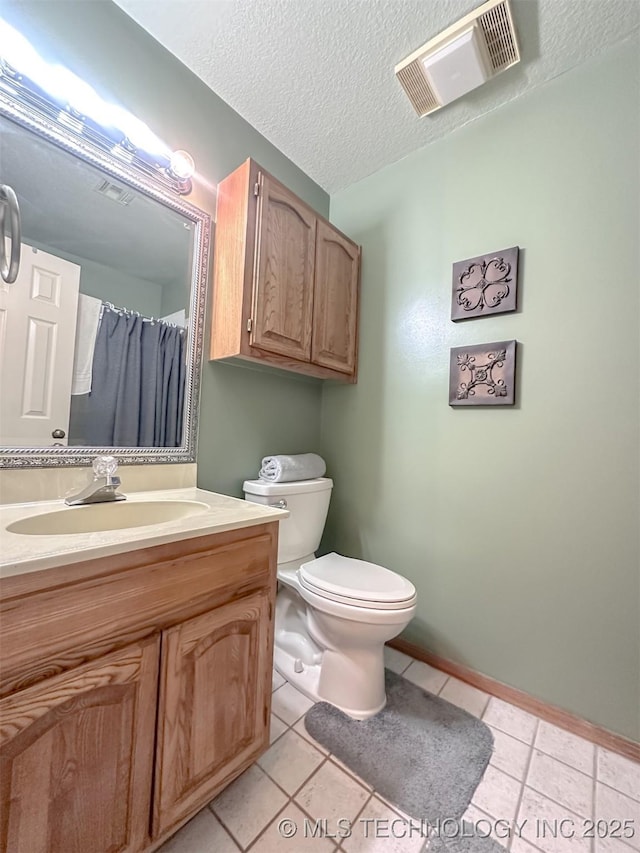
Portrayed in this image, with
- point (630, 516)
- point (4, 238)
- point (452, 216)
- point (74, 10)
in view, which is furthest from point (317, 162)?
point (630, 516)

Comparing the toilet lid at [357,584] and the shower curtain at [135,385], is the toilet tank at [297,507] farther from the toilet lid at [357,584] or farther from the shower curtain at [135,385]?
the shower curtain at [135,385]

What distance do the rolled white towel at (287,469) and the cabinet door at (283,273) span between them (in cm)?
45

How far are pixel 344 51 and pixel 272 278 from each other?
82 cm

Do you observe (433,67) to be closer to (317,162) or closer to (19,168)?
(317,162)

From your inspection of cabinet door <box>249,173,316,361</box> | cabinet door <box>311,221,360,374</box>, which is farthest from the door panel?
cabinet door <box>311,221,360,374</box>

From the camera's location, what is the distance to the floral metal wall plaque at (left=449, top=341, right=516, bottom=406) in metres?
1.31

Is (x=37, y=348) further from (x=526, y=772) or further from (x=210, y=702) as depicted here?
(x=526, y=772)

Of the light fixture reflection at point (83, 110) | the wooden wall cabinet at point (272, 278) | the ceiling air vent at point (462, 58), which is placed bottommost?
the wooden wall cabinet at point (272, 278)

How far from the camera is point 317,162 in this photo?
1720 mm

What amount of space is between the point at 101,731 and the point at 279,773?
24.6 inches

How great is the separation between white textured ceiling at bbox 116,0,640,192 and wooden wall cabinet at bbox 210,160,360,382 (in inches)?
14.9

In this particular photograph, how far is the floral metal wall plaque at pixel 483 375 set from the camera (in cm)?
131

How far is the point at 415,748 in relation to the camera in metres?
1.08

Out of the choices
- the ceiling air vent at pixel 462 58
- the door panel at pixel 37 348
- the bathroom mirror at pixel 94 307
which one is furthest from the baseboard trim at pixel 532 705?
the ceiling air vent at pixel 462 58
